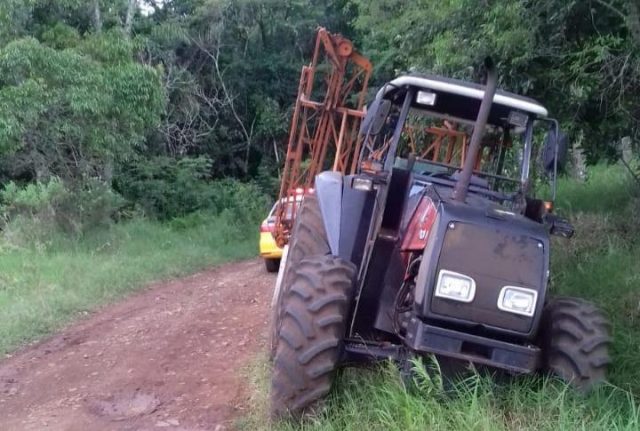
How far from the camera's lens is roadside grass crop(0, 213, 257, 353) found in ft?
33.8

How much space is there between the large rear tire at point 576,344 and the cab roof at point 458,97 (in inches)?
69.4

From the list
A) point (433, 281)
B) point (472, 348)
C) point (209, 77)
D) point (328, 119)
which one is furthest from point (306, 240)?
point (209, 77)

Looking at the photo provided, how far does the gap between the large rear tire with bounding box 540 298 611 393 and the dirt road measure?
2.23 meters

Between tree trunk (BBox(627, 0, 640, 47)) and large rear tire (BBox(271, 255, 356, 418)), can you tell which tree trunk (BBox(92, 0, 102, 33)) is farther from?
large rear tire (BBox(271, 255, 356, 418))

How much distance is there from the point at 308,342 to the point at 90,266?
909cm

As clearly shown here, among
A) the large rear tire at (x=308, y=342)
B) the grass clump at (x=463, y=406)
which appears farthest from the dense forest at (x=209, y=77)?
the large rear tire at (x=308, y=342)

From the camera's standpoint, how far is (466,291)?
4.99 metres

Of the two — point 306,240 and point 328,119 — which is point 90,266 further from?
point 306,240

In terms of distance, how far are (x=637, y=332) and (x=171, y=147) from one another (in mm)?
20247

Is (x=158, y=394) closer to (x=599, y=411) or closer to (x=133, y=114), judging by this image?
(x=599, y=411)

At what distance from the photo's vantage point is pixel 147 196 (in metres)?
23.0

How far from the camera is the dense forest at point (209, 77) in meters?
9.45

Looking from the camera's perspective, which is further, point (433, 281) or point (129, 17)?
point (129, 17)

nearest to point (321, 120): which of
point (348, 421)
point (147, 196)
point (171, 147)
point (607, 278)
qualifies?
point (607, 278)
